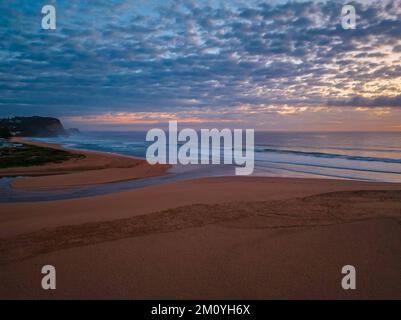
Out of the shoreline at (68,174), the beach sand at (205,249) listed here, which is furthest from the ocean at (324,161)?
the beach sand at (205,249)

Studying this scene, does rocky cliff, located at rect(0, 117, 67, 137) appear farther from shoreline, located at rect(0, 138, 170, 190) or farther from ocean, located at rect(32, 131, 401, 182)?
shoreline, located at rect(0, 138, 170, 190)

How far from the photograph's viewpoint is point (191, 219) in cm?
847

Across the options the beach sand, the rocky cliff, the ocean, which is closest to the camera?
the beach sand

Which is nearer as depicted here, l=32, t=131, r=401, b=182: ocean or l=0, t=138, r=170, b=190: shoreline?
l=0, t=138, r=170, b=190: shoreline

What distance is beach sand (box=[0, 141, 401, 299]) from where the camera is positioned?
4.97 meters

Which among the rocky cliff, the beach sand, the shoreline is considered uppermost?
the rocky cliff

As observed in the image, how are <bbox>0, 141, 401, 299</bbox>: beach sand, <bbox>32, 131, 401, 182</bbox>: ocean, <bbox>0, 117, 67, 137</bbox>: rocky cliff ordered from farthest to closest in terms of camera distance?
1. <bbox>0, 117, 67, 137</bbox>: rocky cliff
2. <bbox>32, 131, 401, 182</bbox>: ocean
3. <bbox>0, 141, 401, 299</bbox>: beach sand

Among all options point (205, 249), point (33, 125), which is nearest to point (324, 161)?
point (205, 249)

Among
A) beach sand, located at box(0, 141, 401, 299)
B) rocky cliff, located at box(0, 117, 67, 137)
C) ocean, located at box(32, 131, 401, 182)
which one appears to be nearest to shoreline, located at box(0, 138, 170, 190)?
ocean, located at box(32, 131, 401, 182)

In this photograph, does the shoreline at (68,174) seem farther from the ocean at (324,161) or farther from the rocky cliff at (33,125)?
the rocky cliff at (33,125)

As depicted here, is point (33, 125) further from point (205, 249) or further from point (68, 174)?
point (205, 249)

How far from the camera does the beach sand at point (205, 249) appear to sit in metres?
4.97
